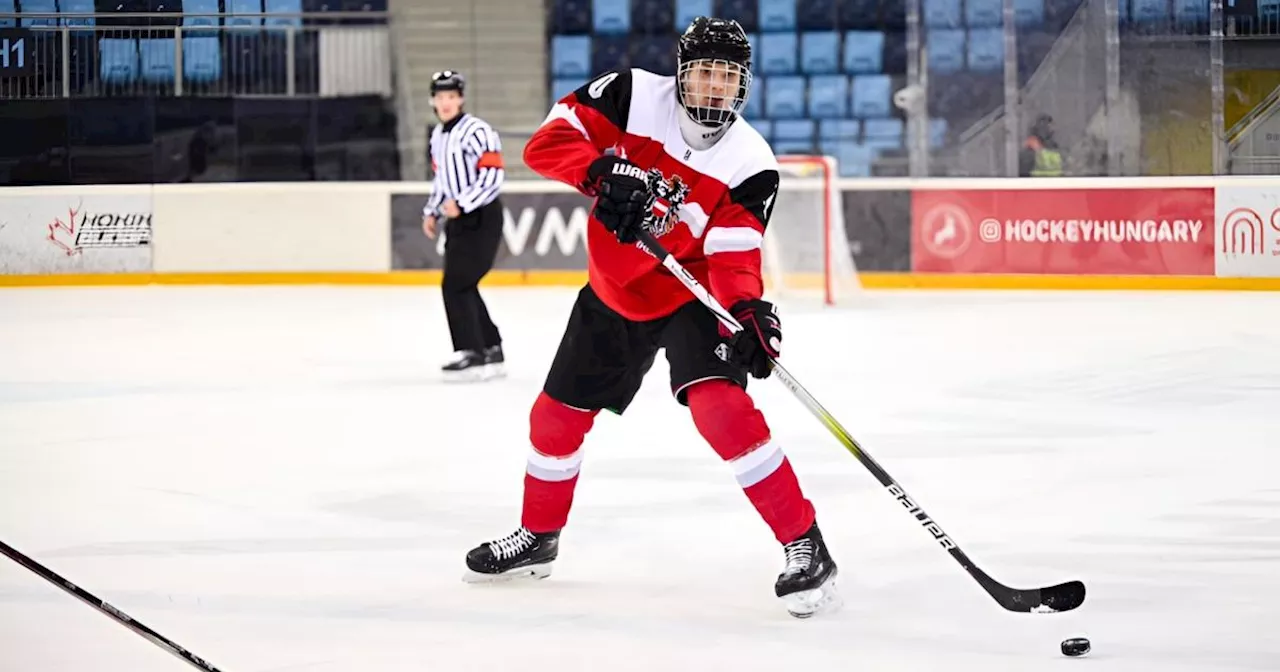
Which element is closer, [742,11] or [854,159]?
[854,159]

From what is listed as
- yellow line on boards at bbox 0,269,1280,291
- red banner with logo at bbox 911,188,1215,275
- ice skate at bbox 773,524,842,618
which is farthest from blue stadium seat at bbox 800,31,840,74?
ice skate at bbox 773,524,842,618

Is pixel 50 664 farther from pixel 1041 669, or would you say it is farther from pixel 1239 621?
pixel 1239 621

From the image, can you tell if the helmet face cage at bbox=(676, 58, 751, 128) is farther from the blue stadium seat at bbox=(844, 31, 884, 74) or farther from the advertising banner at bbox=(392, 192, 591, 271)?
the blue stadium seat at bbox=(844, 31, 884, 74)

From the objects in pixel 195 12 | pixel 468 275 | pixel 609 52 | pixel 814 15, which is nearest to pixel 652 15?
pixel 609 52

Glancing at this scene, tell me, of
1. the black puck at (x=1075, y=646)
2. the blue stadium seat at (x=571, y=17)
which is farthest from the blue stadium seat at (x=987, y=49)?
the black puck at (x=1075, y=646)

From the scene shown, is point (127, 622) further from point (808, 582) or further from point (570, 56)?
point (570, 56)

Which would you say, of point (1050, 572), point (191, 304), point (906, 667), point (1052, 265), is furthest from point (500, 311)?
point (906, 667)

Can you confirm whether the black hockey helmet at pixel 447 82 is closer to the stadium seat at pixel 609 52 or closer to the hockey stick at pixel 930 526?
the hockey stick at pixel 930 526

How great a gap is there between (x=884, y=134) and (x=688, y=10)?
2.32 meters

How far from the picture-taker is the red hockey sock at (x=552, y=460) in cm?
320

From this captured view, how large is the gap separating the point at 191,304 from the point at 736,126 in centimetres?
714

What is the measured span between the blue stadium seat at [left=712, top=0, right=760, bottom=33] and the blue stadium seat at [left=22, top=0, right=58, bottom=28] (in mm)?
7747

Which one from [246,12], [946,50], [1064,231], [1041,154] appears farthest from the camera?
[946,50]

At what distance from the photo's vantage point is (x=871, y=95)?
11469 millimetres
